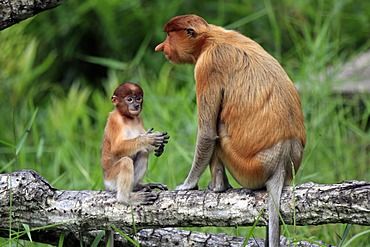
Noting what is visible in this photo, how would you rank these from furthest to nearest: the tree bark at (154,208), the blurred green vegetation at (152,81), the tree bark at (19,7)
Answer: the blurred green vegetation at (152,81)
the tree bark at (19,7)
the tree bark at (154,208)

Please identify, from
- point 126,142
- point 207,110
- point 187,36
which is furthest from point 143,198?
point 187,36

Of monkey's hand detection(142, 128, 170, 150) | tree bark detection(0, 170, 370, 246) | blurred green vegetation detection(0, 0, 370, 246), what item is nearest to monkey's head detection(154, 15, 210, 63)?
monkey's hand detection(142, 128, 170, 150)

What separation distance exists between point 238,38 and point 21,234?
5.36 ft

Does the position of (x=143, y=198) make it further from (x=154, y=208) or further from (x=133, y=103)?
(x=133, y=103)

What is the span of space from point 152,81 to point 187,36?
13.4 ft

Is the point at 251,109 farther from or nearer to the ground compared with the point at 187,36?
nearer to the ground

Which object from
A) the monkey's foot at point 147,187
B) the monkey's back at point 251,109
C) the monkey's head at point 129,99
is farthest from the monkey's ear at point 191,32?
the monkey's foot at point 147,187

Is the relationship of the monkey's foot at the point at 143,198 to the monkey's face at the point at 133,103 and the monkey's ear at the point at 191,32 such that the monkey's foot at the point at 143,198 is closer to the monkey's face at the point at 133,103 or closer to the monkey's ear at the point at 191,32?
the monkey's face at the point at 133,103

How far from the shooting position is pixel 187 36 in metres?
4.39

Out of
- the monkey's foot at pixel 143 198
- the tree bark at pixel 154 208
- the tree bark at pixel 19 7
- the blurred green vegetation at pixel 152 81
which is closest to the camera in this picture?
the tree bark at pixel 154 208

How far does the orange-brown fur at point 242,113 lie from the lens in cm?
403

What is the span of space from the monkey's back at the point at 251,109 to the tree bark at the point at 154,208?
227mm

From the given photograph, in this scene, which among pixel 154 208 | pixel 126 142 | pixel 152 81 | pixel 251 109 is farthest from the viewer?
pixel 152 81

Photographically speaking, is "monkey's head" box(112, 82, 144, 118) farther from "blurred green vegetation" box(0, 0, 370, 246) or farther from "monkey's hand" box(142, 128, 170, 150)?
"blurred green vegetation" box(0, 0, 370, 246)
